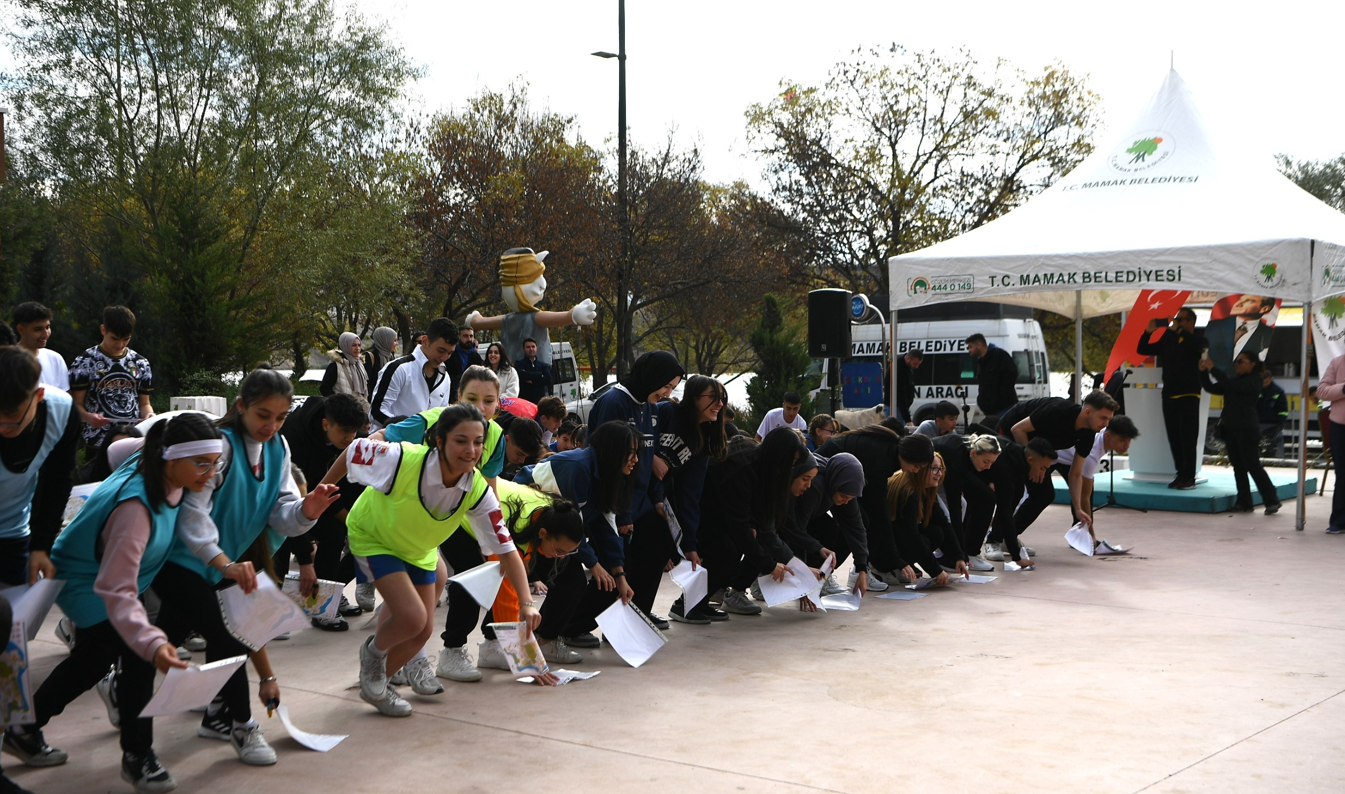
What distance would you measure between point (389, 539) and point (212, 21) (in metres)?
23.5

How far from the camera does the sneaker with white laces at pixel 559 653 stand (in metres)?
5.76

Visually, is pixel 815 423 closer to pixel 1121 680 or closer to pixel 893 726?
pixel 1121 680

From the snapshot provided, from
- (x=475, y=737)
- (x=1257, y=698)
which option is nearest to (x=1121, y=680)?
(x=1257, y=698)

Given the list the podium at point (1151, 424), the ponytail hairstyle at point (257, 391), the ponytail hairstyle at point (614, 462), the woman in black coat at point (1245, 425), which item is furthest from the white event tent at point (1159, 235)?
the ponytail hairstyle at point (257, 391)

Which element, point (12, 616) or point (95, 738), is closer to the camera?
point (12, 616)

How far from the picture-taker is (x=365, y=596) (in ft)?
22.7

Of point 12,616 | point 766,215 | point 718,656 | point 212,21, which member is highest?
point 212,21

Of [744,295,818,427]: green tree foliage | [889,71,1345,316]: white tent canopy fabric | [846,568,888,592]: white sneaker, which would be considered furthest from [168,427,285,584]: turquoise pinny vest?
[744,295,818,427]: green tree foliage

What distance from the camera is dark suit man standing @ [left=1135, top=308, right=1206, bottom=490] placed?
40.9 ft

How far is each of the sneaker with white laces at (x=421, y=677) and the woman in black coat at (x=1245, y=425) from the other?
940cm

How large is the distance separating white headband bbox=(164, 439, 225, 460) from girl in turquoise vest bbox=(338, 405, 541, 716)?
28.9 inches

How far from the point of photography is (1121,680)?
541cm

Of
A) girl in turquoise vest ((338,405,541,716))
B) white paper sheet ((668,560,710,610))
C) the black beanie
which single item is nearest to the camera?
girl in turquoise vest ((338,405,541,716))

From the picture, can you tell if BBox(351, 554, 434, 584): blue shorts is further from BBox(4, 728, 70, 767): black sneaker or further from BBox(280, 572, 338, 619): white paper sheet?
BBox(4, 728, 70, 767): black sneaker
